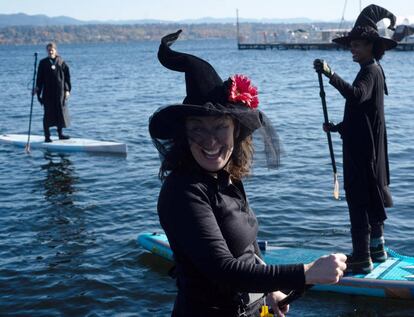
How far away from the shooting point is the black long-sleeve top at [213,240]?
2381 millimetres

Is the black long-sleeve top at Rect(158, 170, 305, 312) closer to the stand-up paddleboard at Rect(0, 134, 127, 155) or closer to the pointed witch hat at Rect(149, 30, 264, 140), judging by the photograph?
the pointed witch hat at Rect(149, 30, 264, 140)

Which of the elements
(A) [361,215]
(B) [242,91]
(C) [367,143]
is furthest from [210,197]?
(A) [361,215]

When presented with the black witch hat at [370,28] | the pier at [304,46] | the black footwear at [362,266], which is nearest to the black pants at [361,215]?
the black footwear at [362,266]

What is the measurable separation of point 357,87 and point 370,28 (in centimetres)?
62

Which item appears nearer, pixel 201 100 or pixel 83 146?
pixel 201 100

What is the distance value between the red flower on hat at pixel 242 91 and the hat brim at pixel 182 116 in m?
0.03

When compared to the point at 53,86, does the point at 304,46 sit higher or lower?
lower

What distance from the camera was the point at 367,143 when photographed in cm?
571

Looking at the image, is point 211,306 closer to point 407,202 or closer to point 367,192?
point 367,192

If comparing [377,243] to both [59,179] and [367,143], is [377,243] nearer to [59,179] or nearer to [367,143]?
[367,143]

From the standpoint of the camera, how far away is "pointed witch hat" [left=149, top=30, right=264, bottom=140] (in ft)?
8.61

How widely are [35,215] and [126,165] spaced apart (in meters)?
3.97

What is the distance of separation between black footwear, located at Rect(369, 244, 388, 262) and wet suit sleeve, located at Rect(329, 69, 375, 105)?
5.06 feet

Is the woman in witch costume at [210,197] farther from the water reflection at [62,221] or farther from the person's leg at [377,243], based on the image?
the water reflection at [62,221]
